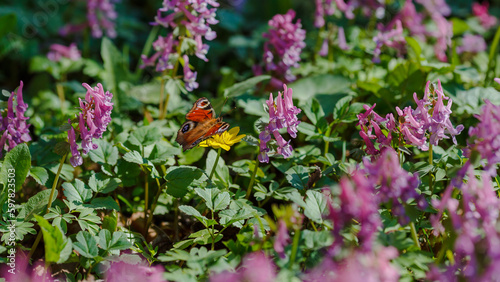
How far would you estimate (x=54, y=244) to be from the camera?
179 cm

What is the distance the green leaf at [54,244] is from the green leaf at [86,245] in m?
0.04

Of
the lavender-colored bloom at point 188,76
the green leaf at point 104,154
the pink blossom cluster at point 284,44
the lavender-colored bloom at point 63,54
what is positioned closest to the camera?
the green leaf at point 104,154

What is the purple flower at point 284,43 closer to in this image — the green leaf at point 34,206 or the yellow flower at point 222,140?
the yellow flower at point 222,140

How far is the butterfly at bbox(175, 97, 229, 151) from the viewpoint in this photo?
7.26 feet

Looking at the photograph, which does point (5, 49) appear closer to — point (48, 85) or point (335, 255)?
point (48, 85)

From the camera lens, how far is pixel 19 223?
2047 millimetres

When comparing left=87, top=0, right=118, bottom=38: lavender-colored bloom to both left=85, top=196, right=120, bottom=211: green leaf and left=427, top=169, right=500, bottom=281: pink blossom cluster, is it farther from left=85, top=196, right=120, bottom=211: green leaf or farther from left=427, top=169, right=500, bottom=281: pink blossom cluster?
left=427, top=169, right=500, bottom=281: pink blossom cluster

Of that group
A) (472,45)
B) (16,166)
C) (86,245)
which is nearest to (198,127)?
(86,245)

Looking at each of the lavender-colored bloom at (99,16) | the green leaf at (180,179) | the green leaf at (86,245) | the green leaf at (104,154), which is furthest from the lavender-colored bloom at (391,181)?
the lavender-colored bloom at (99,16)

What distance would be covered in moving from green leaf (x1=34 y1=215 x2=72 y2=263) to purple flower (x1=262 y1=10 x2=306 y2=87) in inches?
70.3

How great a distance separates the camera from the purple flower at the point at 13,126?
227 centimetres

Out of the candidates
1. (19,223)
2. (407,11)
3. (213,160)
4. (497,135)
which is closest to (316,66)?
(407,11)

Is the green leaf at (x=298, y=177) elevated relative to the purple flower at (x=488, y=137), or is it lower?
lower

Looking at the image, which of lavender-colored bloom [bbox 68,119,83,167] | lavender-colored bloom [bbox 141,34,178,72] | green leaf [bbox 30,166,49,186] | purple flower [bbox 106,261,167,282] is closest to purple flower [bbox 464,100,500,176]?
purple flower [bbox 106,261,167,282]
